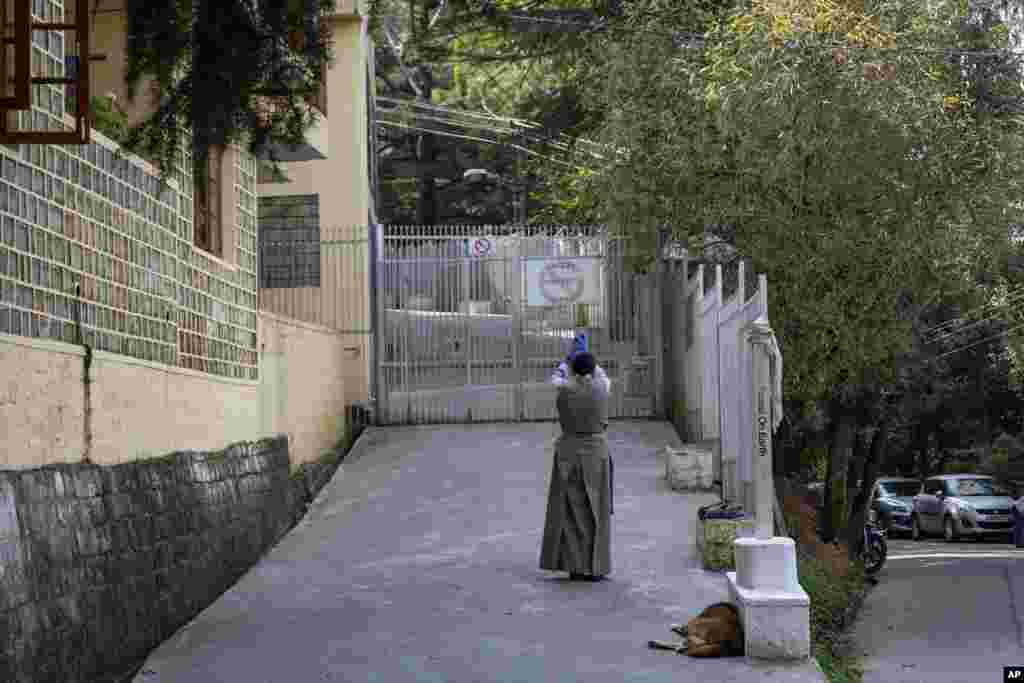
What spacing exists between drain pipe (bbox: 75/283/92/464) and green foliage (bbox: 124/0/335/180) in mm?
3993

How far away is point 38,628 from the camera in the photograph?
7.82 m

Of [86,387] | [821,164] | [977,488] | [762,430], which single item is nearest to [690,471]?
[821,164]

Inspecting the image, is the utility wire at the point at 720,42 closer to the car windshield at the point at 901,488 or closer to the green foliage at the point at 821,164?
the green foliage at the point at 821,164

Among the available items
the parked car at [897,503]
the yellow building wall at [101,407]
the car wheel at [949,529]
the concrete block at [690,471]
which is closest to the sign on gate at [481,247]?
the concrete block at [690,471]

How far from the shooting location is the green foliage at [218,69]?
5770mm

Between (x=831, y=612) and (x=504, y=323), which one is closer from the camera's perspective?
(x=831, y=612)

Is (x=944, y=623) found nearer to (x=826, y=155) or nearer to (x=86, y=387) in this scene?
(x=826, y=155)

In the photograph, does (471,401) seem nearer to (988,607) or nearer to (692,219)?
(692,219)

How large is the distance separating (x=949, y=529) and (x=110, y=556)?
30402 mm

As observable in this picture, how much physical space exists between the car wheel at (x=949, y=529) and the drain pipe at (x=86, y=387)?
1172 inches

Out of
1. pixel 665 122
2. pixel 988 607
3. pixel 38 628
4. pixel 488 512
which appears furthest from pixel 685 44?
pixel 38 628

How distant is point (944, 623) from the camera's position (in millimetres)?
16875

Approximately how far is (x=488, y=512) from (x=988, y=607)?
18.7 ft

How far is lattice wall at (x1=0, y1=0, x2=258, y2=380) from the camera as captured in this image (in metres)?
8.96
